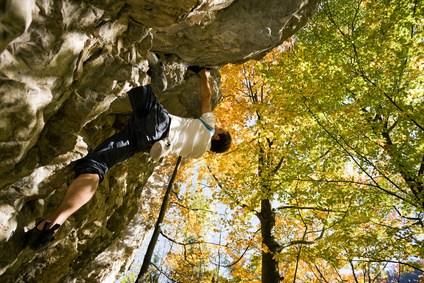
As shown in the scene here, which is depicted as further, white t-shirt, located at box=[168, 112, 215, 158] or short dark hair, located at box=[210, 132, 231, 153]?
short dark hair, located at box=[210, 132, 231, 153]

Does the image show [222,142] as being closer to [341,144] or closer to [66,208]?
[66,208]

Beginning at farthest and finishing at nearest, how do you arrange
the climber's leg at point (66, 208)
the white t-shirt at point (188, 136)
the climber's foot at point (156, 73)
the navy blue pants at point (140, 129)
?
the climber's foot at point (156, 73), the white t-shirt at point (188, 136), the navy blue pants at point (140, 129), the climber's leg at point (66, 208)

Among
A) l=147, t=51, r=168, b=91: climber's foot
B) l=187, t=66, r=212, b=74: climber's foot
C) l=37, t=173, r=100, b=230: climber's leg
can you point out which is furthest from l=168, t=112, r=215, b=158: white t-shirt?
l=187, t=66, r=212, b=74: climber's foot

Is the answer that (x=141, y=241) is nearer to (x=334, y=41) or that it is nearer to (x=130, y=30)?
(x=130, y=30)

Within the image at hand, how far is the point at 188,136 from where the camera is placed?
3.94 meters

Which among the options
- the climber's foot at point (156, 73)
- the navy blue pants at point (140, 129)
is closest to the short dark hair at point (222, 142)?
the navy blue pants at point (140, 129)

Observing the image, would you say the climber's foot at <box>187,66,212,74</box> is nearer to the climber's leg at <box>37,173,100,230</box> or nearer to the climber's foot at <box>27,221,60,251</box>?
the climber's leg at <box>37,173,100,230</box>

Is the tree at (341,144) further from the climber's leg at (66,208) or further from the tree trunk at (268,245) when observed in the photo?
the climber's leg at (66,208)

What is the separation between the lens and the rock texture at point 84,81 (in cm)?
213

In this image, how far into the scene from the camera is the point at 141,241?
12.4m

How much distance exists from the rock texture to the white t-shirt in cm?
105

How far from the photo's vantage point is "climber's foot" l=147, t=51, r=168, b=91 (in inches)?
200

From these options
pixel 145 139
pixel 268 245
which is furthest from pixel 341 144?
pixel 145 139

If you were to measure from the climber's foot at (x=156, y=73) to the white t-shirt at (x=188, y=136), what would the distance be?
1.82m
